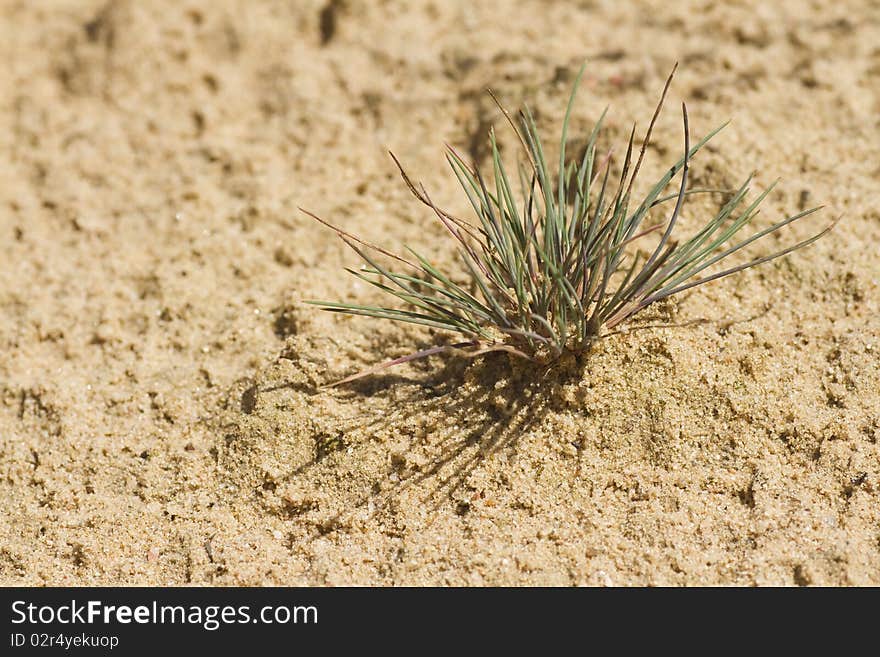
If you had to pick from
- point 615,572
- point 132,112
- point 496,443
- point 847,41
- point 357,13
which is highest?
point 357,13

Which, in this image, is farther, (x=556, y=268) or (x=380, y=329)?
(x=380, y=329)

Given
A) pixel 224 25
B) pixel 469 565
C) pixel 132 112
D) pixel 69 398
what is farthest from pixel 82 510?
pixel 224 25

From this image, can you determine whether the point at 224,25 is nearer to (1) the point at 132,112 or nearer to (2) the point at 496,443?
(1) the point at 132,112

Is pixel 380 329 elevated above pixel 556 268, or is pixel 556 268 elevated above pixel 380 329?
pixel 380 329

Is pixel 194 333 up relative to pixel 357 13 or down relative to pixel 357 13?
down

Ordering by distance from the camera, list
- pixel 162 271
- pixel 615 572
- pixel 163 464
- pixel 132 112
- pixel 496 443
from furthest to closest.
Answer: pixel 132 112 < pixel 162 271 < pixel 163 464 < pixel 496 443 < pixel 615 572

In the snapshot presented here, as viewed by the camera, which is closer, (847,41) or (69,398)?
(69,398)

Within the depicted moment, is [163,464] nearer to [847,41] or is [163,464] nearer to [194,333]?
[194,333]

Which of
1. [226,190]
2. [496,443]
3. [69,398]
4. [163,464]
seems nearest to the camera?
[496,443]
